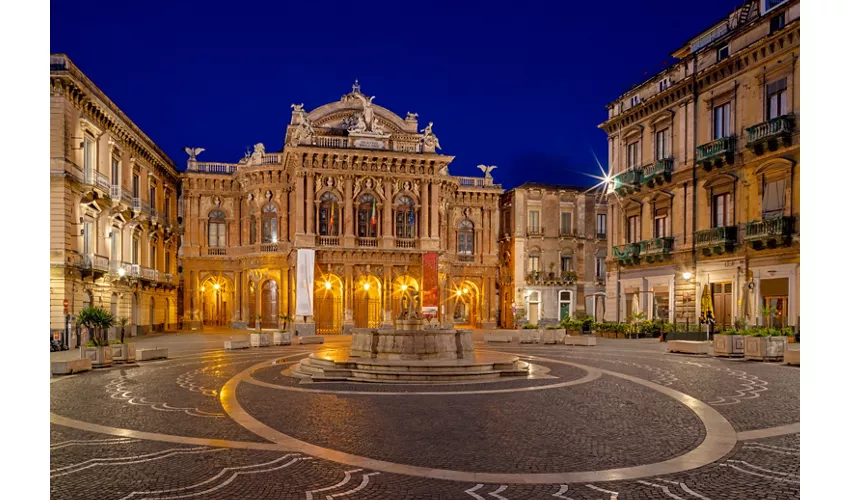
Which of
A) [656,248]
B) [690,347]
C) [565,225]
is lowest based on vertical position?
[690,347]

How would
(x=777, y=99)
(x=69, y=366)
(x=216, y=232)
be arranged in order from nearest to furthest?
(x=69, y=366), (x=777, y=99), (x=216, y=232)

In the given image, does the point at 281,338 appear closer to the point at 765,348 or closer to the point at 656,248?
the point at 656,248

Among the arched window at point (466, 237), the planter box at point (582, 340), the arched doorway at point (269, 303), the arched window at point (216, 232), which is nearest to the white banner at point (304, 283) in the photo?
the arched doorway at point (269, 303)

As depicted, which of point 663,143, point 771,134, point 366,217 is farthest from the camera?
point 366,217

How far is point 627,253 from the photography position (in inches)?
1391

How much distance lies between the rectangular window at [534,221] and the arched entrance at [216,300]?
23.2 meters

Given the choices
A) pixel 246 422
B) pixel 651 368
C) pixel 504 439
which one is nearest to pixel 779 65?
pixel 651 368

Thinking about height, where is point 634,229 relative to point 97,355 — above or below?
→ above

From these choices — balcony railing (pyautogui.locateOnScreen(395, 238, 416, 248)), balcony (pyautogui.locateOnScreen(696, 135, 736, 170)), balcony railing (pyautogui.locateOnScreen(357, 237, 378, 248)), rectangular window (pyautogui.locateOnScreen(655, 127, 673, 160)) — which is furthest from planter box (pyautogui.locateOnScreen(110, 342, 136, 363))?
rectangular window (pyautogui.locateOnScreen(655, 127, 673, 160))

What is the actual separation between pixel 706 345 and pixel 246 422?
58.2ft

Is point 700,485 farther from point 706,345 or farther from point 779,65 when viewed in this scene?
point 779,65

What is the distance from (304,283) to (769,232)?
2542 centimetres

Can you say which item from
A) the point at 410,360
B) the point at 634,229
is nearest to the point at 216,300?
the point at 634,229

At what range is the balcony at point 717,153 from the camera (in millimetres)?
28484
